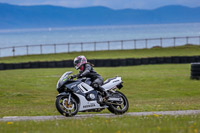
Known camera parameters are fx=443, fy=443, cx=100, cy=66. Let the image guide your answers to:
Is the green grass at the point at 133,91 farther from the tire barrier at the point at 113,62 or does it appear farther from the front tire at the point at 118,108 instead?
the tire barrier at the point at 113,62

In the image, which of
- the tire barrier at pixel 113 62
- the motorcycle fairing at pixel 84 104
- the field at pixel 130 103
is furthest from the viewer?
the tire barrier at pixel 113 62

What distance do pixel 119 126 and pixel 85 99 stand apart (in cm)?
311

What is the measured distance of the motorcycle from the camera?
39.3 feet

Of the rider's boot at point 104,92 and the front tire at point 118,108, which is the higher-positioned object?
the rider's boot at point 104,92

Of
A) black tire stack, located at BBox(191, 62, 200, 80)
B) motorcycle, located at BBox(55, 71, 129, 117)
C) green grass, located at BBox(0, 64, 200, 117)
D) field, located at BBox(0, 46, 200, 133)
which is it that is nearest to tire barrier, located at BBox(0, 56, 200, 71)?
green grass, located at BBox(0, 64, 200, 117)

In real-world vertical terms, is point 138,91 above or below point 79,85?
below

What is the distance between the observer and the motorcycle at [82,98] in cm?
1197

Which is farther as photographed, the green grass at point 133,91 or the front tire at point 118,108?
the green grass at point 133,91

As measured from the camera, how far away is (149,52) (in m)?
58.8

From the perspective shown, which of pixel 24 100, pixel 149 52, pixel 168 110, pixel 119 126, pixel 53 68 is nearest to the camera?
pixel 119 126

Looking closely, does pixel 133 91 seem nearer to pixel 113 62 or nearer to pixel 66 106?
pixel 66 106

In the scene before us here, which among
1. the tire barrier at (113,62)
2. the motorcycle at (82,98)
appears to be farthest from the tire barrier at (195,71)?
the tire barrier at (113,62)

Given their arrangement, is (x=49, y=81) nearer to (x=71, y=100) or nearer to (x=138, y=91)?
(x=138, y=91)

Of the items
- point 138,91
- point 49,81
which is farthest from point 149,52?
point 138,91
